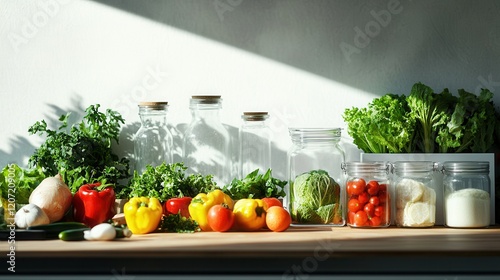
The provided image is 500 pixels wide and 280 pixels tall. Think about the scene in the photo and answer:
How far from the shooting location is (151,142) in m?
2.82

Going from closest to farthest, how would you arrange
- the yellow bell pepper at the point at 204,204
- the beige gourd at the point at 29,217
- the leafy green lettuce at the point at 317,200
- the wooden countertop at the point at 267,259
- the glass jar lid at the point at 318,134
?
the wooden countertop at the point at 267,259, the beige gourd at the point at 29,217, the yellow bell pepper at the point at 204,204, the leafy green lettuce at the point at 317,200, the glass jar lid at the point at 318,134

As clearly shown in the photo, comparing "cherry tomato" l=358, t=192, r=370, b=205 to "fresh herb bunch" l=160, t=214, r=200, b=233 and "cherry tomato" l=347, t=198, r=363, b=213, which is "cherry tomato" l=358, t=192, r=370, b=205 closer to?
"cherry tomato" l=347, t=198, r=363, b=213

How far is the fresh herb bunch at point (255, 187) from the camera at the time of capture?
2.62 meters

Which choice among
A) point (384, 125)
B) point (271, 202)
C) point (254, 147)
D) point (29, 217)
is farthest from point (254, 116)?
point (29, 217)

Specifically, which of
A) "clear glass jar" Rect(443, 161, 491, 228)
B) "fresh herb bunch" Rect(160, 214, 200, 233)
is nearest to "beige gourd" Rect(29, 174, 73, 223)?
"fresh herb bunch" Rect(160, 214, 200, 233)

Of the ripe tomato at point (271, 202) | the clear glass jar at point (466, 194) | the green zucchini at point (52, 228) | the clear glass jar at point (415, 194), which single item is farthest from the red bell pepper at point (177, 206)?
the clear glass jar at point (466, 194)

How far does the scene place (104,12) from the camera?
9.48 feet

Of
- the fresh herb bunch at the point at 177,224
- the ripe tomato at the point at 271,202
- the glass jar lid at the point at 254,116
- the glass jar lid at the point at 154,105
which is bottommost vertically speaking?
the fresh herb bunch at the point at 177,224

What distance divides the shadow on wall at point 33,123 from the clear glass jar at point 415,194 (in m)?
1.24

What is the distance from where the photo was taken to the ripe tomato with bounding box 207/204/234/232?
2418mm

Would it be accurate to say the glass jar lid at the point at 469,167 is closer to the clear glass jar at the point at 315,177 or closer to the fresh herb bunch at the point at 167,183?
the clear glass jar at the point at 315,177

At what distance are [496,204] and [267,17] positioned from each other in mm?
1091

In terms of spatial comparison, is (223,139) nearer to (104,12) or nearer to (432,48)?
(104,12)

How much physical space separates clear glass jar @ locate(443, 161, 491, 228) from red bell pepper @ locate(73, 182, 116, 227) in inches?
45.9
